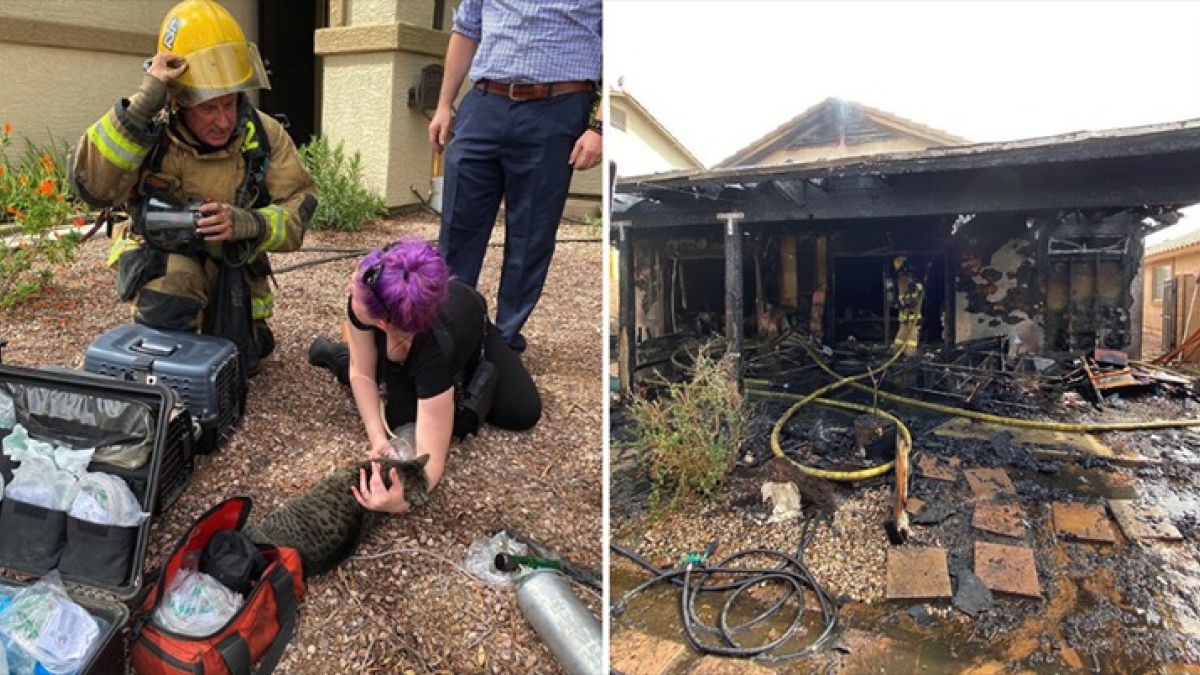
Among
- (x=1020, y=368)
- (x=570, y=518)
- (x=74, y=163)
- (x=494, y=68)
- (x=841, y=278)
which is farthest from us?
(x=841, y=278)

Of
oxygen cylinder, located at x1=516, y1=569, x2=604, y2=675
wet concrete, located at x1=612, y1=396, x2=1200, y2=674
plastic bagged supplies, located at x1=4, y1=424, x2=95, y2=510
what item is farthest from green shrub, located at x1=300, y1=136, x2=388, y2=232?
oxygen cylinder, located at x1=516, y1=569, x2=604, y2=675

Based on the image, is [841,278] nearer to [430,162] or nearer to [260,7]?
[430,162]

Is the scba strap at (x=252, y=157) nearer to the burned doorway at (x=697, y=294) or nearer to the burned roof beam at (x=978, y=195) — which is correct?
the burned roof beam at (x=978, y=195)

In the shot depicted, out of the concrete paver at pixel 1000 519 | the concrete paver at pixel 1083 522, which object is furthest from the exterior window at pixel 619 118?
the concrete paver at pixel 1083 522

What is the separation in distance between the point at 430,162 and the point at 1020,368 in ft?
20.3

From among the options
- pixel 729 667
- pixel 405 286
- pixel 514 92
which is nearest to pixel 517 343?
pixel 514 92

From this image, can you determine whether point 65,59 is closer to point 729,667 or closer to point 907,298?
point 729,667

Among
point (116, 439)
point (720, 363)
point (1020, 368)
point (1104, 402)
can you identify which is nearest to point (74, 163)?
point (116, 439)

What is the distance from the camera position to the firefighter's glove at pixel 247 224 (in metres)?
2.02

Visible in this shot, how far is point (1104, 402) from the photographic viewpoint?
634 cm

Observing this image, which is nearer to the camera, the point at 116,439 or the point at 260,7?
the point at 116,439

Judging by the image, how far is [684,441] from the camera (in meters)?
4.54

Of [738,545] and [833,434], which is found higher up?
[833,434]

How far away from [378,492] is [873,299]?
7.60 metres
